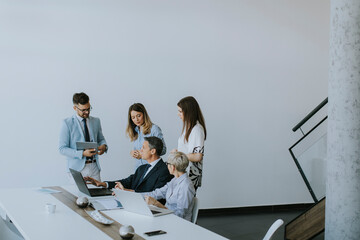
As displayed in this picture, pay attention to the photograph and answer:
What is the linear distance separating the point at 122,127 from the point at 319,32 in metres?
3.60

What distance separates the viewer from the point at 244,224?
6.00m

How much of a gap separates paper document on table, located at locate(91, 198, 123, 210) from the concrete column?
72.1 inches

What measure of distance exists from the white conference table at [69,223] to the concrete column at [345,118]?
4.90 ft

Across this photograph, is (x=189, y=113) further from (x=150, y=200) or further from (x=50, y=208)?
(x=50, y=208)

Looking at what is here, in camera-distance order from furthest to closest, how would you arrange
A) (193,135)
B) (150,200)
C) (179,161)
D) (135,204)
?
1. (193,135)
2. (179,161)
3. (150,200)
4. (135,204)

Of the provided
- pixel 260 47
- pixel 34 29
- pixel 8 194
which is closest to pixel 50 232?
pixel 8 194

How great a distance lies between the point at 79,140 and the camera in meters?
4.71

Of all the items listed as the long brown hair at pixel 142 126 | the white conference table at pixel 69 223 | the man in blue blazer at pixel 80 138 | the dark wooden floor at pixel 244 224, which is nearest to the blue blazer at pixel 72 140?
the man in blue blazer at pixel 80 138

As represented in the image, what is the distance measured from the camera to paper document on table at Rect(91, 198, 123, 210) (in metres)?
3.37

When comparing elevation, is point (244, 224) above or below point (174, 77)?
below

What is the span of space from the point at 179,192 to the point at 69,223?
96 cm

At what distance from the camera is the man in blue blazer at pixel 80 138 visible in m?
4.57

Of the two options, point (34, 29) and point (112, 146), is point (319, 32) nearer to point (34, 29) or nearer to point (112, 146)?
point (112, 146)

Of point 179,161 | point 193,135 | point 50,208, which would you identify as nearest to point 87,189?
point 50,208
